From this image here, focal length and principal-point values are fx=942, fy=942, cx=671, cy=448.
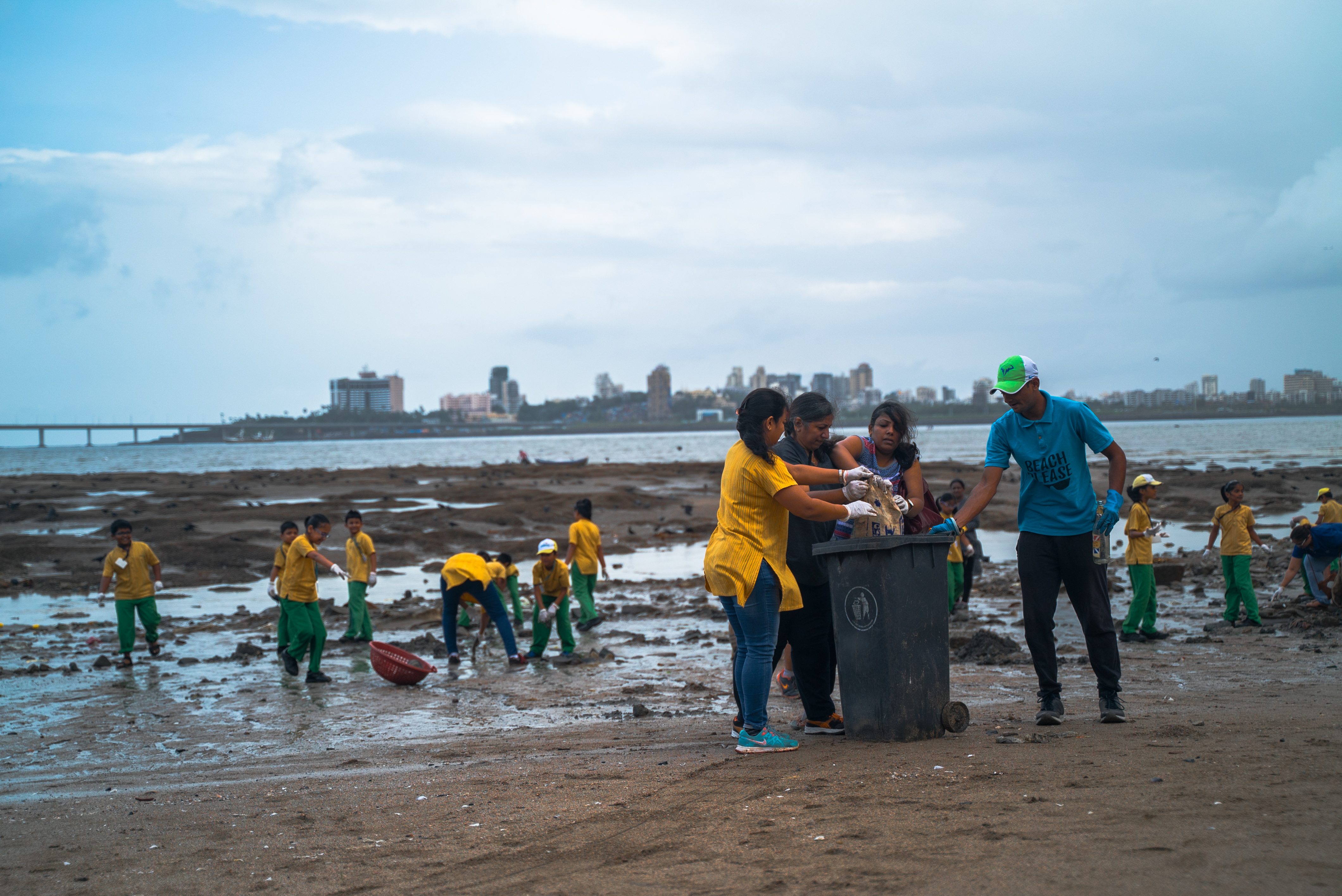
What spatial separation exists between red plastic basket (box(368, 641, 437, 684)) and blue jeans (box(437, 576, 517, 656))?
923mm

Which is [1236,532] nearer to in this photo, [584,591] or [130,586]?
[584,591]

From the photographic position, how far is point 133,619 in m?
10.8

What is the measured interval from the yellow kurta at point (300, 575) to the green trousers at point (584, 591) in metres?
3.18

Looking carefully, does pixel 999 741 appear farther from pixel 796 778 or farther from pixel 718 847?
pixel 718 847

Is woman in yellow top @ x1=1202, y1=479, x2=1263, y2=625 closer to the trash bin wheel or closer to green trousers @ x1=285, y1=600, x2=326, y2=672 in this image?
the trash bin wheel

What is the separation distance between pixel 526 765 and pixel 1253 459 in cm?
5935

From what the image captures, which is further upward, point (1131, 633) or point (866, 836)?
point (866, 836)

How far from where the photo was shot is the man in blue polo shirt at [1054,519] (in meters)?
5.20

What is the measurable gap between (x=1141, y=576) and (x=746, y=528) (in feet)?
21.2

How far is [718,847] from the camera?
141 inches

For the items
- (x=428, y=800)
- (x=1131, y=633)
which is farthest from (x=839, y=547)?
(x=1131, y=633)

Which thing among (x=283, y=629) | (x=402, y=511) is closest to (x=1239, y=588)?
(x=283, y=629)

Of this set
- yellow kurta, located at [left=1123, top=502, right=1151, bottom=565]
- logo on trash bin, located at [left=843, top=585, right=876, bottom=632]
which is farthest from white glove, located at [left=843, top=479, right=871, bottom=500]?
yellow kurta, located at [left=1123, top=502, right=1151, bottom=565]

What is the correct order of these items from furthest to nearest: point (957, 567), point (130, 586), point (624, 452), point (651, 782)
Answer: point (624, 452) < point (957, 567) < point (130, 586) < point (651, 782)
